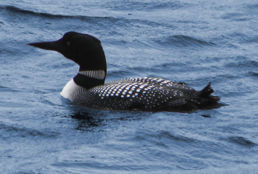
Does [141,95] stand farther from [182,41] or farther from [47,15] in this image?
[47,15]

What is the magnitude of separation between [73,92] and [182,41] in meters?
3.52

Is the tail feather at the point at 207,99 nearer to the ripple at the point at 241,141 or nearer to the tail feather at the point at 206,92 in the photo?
the tail feather at the point at 206,92

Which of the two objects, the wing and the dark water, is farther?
the wing

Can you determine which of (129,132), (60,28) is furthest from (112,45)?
(129,132)

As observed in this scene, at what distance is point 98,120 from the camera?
24.1 ft

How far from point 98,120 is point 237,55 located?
3.61 metres

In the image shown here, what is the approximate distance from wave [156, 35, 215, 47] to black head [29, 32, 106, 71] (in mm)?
3034

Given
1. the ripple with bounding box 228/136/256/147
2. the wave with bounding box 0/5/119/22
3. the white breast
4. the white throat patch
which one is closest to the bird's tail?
the ripple with bounding box 228/136/256/147

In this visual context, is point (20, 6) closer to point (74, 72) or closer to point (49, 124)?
point (74, 72)

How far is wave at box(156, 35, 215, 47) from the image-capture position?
1094cm

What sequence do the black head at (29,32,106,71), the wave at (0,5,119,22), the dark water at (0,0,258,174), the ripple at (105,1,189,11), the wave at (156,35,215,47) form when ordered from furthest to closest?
1. the ripple at (105,1,189,11)
2. the wave at (0,5,119,22)
3. the wave at (156,35,215,47)
4. the black head at (29,32,106,71)
5. the dark water at (0,0,258,174)

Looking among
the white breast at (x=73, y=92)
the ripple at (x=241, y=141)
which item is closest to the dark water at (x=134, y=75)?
the ripple at (x=241, y=141)

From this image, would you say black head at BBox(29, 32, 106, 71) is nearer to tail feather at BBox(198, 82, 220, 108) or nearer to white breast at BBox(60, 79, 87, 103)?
white breast at BBox(60, 79, 87, 103)

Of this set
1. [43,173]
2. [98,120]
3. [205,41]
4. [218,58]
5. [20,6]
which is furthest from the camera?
[20,6]
